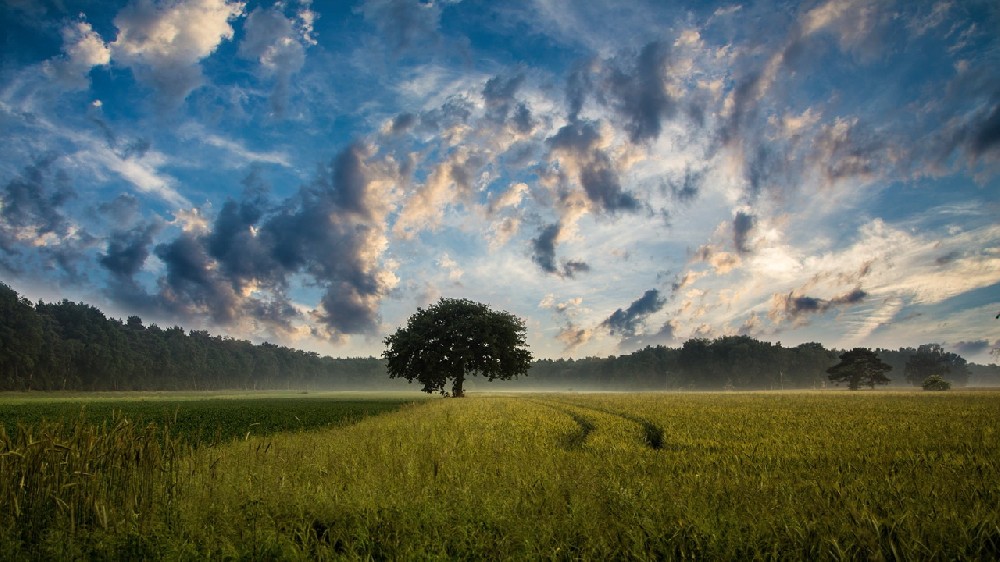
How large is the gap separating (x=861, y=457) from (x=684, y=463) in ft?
11.5

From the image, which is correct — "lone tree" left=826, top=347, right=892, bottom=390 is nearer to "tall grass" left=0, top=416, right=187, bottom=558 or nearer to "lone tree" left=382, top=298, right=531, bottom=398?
"lone tree" left=382, top=298, right=531, bottom=398

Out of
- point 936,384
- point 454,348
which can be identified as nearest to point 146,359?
point 454,348

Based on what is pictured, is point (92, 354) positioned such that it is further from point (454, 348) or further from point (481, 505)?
point (481, 505)

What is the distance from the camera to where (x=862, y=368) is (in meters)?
110

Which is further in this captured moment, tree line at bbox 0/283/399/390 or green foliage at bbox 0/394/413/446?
tree line at bbox 0/283/399/390

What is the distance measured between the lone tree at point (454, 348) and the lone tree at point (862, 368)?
3676 inches

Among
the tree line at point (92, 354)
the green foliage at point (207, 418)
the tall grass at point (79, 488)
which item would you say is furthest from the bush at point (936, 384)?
the tree line at point (92, 354)

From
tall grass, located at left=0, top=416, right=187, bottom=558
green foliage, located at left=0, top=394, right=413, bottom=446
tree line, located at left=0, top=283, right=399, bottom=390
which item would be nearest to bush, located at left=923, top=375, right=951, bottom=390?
green foliage, located at left=0, top=394, right=413, bottom=446

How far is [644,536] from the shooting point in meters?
5.47

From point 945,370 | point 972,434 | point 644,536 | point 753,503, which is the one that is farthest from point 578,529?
point 945,370

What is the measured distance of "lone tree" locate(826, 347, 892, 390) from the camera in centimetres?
10975

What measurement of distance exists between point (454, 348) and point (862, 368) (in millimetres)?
104776

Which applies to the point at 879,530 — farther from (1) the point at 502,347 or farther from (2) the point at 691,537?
(1) the point at 502,347

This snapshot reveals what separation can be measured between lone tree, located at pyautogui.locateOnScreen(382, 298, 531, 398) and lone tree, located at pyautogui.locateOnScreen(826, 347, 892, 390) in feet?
306
